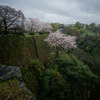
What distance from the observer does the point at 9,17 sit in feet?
17.1

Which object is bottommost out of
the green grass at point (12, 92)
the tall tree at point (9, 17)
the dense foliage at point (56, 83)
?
the dense foliage at point (56, 83)

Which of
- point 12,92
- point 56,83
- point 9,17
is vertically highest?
point 9,17

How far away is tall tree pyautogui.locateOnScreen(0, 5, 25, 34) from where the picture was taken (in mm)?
4991

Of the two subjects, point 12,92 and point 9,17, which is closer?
point 12,92

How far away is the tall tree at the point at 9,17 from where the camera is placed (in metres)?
4.99

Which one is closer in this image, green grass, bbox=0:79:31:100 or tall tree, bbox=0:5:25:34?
green grass, bbox=0:79:31:100

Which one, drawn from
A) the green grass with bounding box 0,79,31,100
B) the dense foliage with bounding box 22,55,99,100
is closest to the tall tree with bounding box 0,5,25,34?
the dense foliage with bounding box 22,55,99,100

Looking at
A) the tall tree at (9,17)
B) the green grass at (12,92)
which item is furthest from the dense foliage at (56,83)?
the tall tree at (9,17)

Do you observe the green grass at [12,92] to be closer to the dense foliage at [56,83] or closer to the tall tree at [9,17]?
the dense foliage at [56,83]

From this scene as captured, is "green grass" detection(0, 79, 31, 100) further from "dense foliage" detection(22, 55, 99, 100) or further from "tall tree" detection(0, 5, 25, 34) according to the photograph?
"tall tree" detection(0, 5, 25, 34)

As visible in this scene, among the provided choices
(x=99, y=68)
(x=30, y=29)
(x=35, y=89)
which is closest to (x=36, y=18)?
(x=30, y=29)

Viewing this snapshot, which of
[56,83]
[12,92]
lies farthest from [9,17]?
[56,83]

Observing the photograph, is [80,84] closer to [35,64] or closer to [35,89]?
[35,89]

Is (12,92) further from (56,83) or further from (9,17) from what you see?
(9,17)
